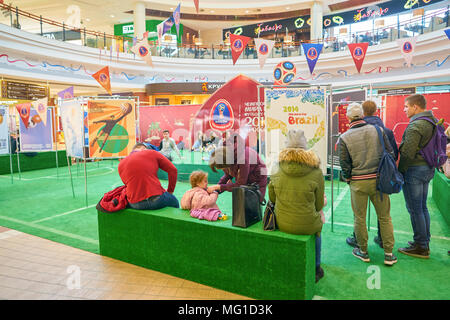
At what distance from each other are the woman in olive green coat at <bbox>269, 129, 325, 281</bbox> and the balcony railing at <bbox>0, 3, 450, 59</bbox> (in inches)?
537

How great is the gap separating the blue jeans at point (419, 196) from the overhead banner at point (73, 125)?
16.0ft

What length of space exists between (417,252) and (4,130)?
9.63 meters

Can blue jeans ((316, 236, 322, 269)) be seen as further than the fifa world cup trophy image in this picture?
No

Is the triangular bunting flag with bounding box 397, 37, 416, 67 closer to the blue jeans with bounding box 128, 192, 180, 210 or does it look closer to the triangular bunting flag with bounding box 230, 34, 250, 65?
the triangular bunting flag with bounding box 230, 34, 250, 65

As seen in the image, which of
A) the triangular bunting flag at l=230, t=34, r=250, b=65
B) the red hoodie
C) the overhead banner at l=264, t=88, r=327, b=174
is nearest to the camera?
the red hoodie

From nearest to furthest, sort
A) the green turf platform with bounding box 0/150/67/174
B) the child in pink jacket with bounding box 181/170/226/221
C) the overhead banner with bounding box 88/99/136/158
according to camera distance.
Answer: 1. the child in pink jacket with bounding box 181/170/226/221
2. the overhead banner with bounding box 88/99/136/158
3. the green turf platform with bounding box 0/150/67/174

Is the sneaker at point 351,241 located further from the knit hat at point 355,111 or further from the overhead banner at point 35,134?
the overhead banner at point 35,134

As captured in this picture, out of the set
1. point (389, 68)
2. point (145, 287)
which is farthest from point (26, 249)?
point (389, 68)

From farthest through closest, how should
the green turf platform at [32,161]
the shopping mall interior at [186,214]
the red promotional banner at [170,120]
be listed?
the red promotional banner at [170,120]
the green turf platform at [32,161]
the shopping mall interior at [186,214]

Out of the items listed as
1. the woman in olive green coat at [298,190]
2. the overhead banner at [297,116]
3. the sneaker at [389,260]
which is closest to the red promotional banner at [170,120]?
the overhead banner at [297,116]

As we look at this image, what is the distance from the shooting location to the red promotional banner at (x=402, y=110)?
359 inches

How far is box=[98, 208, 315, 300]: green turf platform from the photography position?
2303 mm

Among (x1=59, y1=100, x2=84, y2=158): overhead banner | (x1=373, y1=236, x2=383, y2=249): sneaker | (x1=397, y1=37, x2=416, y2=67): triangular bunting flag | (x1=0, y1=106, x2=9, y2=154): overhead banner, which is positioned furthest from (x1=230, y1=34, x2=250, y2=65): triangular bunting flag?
(x1=373, y1=236, x2=383, y2=249): sneaker
